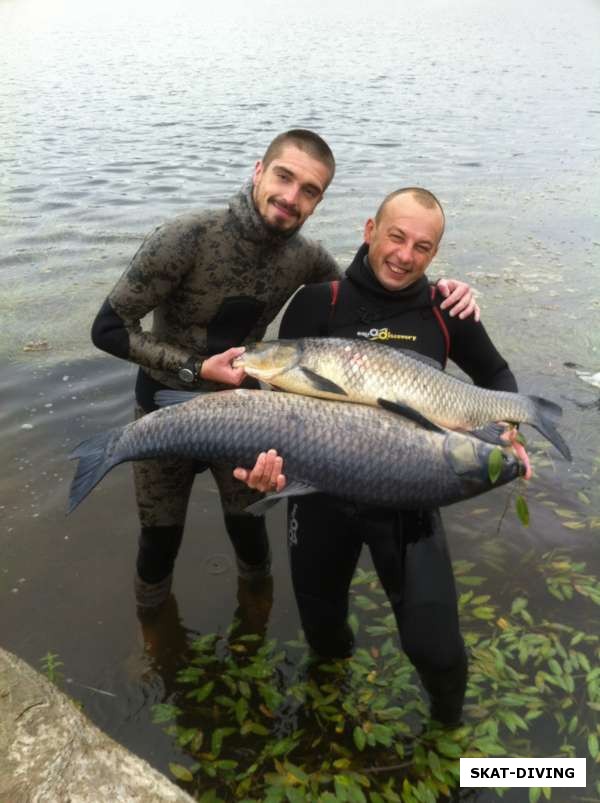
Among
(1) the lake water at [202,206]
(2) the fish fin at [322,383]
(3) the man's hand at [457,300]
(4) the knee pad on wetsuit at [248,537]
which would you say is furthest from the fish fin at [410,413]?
(1) the lake water at [202,206]

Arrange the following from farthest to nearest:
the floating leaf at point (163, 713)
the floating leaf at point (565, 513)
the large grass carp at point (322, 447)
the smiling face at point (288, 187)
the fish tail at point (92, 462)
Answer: the floating leaf at point (565, 513), the floating leaf at point (163, 713), the smiling face at point (288, 187), the fish tail at point (92, 462), the large grass carp at point (322, 447)

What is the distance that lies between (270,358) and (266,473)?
0.63 metres

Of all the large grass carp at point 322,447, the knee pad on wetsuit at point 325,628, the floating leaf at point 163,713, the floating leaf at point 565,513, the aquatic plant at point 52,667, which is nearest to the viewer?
the large grass carp at point 322,447

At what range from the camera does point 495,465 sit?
3.19 m

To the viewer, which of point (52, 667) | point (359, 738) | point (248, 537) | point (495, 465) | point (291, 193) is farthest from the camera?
point (248, 537)

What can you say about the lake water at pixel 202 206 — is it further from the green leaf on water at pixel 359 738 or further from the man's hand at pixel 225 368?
the man's hand at pixel 225 368

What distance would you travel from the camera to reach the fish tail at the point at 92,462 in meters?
3.58

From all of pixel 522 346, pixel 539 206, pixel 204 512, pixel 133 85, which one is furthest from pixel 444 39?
pixel 204 512

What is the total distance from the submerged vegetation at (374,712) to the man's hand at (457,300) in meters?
2.32

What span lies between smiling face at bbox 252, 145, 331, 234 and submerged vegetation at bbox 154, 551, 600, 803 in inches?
114

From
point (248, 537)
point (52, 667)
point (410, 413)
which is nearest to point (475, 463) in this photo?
point (410, 413)

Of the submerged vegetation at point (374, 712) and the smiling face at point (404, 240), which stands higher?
the smiling face at point (404, 240)

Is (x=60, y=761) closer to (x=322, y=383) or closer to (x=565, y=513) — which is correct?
(x=322, y=383)

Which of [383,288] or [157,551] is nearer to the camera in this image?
[383,288]
